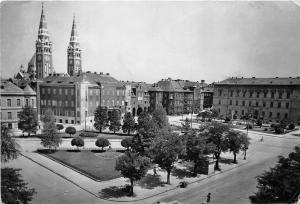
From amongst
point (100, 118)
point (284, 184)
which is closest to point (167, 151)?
point (284, 184)

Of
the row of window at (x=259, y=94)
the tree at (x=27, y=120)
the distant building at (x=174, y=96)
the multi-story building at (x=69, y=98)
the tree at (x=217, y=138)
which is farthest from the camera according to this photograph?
the distant building at (x=174, y=96)

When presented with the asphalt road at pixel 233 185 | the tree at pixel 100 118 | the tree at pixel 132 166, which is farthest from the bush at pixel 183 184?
the tree at pixel 100 118

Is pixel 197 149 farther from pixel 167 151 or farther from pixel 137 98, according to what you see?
pixel 137 98

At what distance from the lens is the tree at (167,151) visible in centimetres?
2472

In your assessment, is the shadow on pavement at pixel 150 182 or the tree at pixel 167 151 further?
the tree at pixel 167 151

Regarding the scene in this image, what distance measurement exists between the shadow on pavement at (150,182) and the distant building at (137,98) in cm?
4987

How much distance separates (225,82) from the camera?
266ft

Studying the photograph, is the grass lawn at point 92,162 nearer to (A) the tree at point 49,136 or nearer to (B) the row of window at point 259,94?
(A) the tree at point 49,136

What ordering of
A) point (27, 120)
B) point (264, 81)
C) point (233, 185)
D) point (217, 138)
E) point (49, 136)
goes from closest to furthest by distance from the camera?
point (233, 185)
point (217, 138)
point (49, 136)
point (27, 120)
point (264, 81)

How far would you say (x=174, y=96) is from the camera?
288 feet

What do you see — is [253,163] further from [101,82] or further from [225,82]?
[225,82]

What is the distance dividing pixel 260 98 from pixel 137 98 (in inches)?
1538

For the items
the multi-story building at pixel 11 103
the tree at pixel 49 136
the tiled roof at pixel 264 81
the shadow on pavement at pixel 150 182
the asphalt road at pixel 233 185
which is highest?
the tiled roof at pixel 264 81

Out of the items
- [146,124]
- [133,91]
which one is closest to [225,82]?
[133,91]
